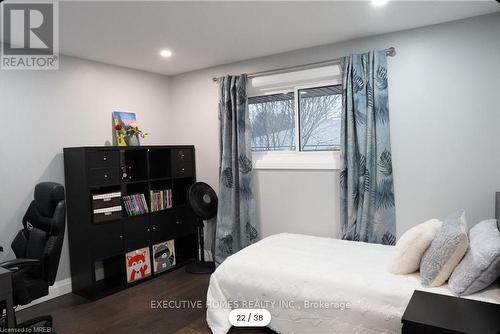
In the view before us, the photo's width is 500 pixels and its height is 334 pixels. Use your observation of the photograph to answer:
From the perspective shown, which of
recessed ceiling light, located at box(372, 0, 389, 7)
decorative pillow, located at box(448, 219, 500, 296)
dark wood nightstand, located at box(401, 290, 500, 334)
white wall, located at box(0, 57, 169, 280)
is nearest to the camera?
dark wood nightstand, located at box(401, 290, 500, 334)

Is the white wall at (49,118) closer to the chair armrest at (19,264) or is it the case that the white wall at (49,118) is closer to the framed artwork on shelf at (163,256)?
the framed artwork on shelf at (163,256)

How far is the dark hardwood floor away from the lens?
9.07ft

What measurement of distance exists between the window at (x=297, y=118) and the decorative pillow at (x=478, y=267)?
1619 millimetres

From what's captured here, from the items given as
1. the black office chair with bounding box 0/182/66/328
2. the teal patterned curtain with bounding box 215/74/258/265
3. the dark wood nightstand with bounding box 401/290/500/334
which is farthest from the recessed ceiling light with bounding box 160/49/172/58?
the dark wood nightstand with bounding box 401/290/500/334

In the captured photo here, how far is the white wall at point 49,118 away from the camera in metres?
3.16

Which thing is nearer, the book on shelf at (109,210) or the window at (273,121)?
the book on shelf at (109,210)

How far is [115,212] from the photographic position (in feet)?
11.7

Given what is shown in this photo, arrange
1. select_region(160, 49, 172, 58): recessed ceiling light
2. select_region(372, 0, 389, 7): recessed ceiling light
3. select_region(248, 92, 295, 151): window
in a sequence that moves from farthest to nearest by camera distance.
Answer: select_region(248, 92, 295, 151): window, select_region(160, 49, 172, 58): recessed ceiling light, select_region(372, 0, 389, 7): recessed ceiling light

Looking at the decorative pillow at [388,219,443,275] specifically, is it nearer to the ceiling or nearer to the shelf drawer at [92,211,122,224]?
the ceiling

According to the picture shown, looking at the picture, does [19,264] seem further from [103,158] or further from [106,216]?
[103,158]

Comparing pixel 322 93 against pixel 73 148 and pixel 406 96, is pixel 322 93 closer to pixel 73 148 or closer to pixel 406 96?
pixel 406 96

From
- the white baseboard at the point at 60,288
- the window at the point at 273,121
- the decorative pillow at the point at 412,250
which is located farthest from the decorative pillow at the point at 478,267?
the white baseboard at the point at 60,288

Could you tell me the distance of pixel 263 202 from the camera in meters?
3.99

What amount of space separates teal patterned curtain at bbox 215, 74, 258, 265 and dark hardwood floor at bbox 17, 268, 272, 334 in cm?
60
